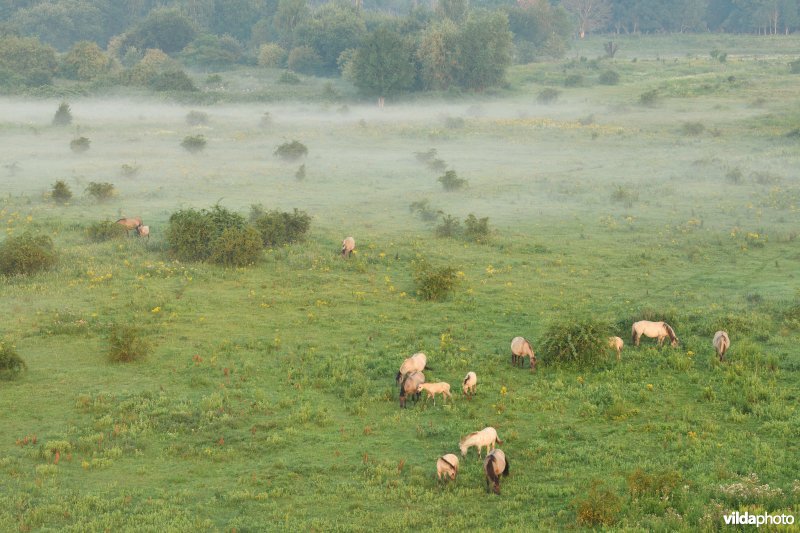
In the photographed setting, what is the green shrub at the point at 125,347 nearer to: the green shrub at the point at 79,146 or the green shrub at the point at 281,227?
the green shrub at the point at 281,227

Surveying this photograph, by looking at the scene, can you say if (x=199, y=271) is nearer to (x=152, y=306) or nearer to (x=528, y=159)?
(x=152, y=306)

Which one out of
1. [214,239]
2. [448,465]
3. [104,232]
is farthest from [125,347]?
[104,232]

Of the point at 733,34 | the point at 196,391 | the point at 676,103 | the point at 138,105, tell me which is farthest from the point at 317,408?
the point at 733,34

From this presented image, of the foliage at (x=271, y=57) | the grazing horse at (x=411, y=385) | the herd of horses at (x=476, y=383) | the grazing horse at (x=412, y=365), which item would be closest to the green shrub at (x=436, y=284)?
the herd of horses at (x=476, y=383)

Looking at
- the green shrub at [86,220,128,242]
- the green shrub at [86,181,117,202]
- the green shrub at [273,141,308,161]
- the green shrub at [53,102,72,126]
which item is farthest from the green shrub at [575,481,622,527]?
the green shrub at [53,102,72,126]

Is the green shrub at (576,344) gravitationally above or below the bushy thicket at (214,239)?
below

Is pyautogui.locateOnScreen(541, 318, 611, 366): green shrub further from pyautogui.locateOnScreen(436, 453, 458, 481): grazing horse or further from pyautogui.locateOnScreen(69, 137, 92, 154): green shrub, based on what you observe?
pyautogui.locateOnScreen(69, 137, 92, 154): green shrub

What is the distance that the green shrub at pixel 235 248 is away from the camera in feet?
83.7

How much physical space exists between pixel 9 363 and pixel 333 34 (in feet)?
281

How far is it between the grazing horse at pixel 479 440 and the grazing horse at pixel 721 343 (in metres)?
6.44

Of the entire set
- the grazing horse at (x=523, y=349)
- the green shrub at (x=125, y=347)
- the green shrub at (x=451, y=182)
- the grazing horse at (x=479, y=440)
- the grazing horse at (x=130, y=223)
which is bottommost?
the green shrub at (x=451, y=182)

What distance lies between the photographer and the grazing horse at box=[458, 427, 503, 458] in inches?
512

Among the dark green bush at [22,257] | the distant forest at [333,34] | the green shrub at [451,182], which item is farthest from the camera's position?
the distant forest at [333,34]

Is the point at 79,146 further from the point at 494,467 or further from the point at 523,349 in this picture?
the point at 494,467
